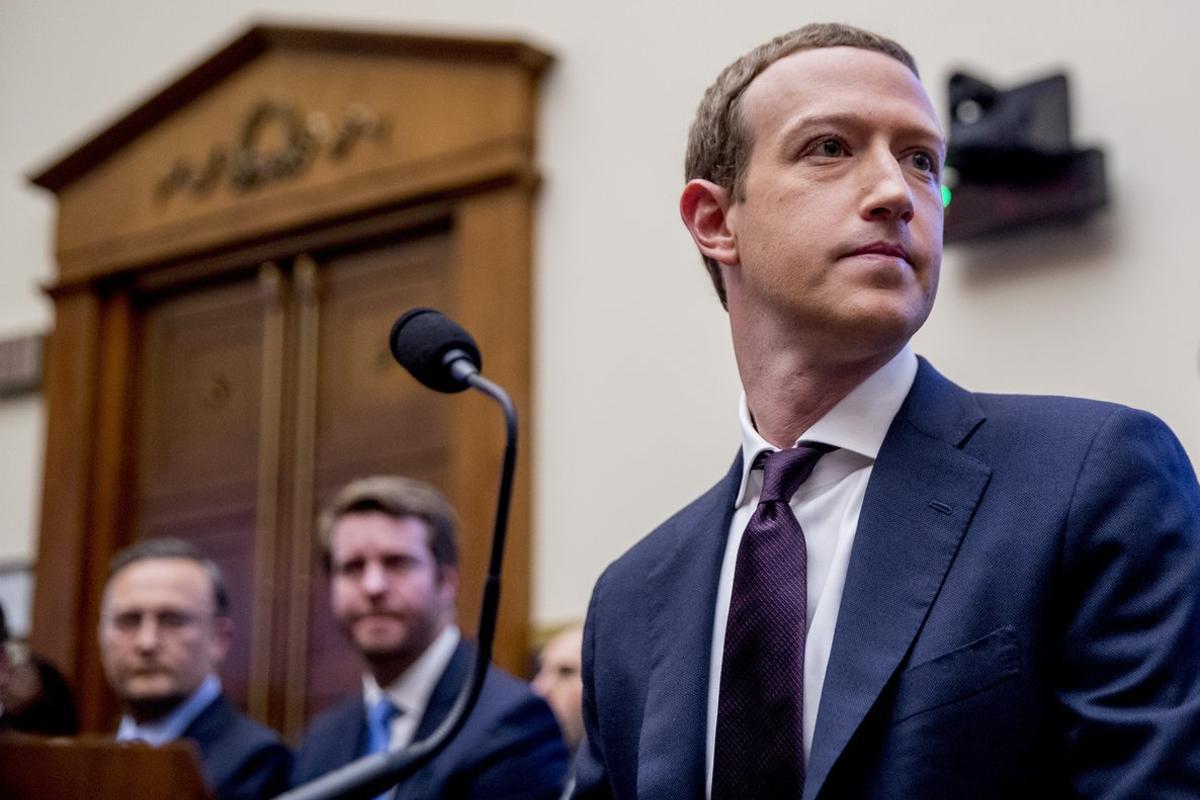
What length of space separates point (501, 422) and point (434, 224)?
0.85m

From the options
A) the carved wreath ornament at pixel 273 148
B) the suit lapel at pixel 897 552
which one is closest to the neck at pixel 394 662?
the suit lapel at pixel 897 552

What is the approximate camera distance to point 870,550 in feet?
5.38

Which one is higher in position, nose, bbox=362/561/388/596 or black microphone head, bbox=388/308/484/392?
black microphone head, bbox=388/308/484/392

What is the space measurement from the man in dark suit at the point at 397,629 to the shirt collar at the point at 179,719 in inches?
13.4

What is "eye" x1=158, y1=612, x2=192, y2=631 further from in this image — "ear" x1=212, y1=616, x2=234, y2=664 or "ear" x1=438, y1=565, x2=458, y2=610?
"ear" x1=438, y1=565, x2=458, y2=610

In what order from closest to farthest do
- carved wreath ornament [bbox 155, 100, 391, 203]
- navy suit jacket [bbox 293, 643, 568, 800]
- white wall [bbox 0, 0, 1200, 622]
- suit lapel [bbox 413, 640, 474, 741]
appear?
navy suit jacket [bbox 293, 643, 568, 800], suit lapel [bbox 413, 640, 474, 741], white wall [bbox 0, 0, 1200, 622], carved wreath ornament [bbox 155, 100, 391, 203]

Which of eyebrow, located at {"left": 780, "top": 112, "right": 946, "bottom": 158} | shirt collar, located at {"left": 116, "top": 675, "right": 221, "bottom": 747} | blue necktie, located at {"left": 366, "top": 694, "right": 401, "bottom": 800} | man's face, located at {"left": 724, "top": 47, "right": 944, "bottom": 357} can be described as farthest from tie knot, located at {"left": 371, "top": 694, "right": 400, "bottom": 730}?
eyebrow, located at {"left": 780, "top": 112, "right": 946, "bottom": 158}

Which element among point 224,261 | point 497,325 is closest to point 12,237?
point 224,261

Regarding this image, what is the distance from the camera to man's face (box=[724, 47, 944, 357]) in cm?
172

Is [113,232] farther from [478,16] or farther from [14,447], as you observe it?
[478,16]

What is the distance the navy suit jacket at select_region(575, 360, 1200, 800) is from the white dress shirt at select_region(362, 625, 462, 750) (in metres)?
2.03

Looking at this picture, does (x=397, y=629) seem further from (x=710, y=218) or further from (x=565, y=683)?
(x=710, y=218)

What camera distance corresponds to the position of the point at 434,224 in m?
5.48

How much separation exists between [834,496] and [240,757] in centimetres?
232
